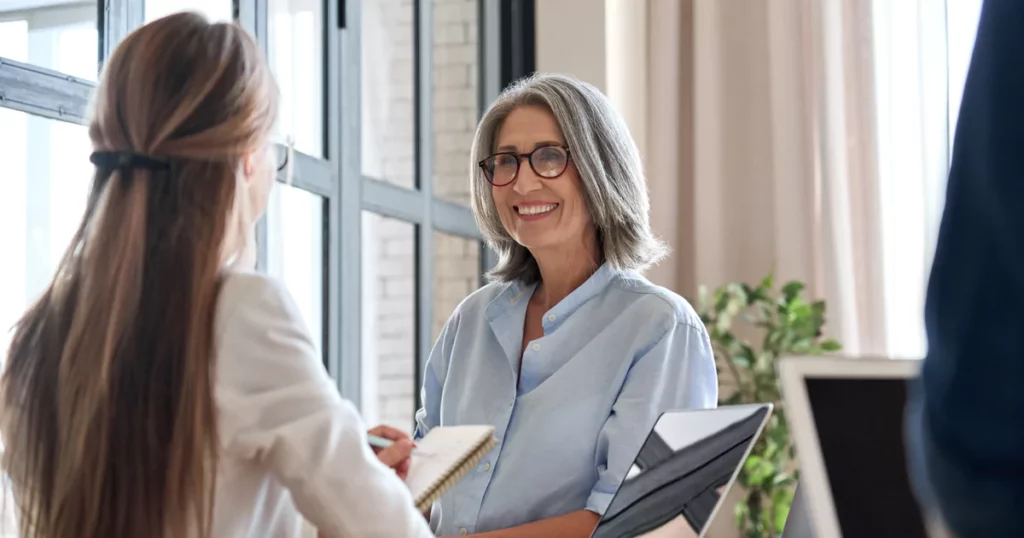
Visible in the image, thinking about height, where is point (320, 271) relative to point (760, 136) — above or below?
below

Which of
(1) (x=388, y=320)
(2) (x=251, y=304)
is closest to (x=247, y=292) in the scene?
(2) (x=251, y=304)

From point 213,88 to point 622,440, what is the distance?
2.57ft

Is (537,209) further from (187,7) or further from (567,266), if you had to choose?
(187,7)

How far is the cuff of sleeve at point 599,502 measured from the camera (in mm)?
1587

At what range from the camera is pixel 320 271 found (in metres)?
3.17

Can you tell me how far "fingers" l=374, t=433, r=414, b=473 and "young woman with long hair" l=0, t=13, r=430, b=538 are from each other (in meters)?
0.18

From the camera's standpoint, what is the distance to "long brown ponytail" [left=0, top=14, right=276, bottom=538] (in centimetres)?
107

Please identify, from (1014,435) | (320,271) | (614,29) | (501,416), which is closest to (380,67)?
(320,271)

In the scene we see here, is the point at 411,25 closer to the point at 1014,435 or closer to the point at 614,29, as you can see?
the point at 614,29

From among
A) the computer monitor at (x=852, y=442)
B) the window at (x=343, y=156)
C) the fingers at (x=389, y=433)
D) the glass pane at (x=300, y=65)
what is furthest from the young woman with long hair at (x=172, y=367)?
the glass pane at (x=300, y=65)

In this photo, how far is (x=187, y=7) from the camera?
255 centimetres

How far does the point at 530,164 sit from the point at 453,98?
2.36 meters

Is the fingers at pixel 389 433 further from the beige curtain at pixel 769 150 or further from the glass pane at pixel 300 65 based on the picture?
the beige curtain at pixel 769 150

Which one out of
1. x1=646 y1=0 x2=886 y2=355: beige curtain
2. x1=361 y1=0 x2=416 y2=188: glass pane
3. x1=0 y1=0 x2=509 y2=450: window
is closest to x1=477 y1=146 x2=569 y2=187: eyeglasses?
x1=0 y1=0 x2=509 y2=450: window
